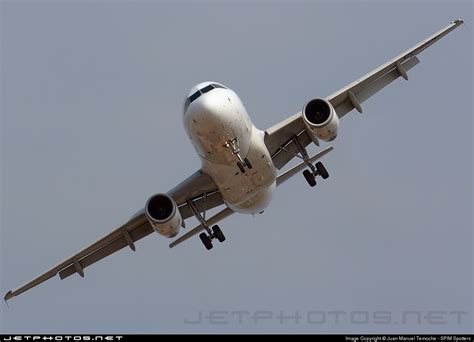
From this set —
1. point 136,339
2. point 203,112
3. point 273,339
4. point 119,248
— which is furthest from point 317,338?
point 119,248

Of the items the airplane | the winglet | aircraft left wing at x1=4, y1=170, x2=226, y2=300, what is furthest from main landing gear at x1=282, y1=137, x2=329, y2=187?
the winglet

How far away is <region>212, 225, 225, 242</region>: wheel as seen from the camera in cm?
4756

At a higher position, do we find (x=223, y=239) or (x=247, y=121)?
(x=247, y=121)

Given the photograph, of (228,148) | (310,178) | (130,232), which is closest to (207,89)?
(228,148)

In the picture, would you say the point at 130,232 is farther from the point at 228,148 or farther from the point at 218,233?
the point at 228,148

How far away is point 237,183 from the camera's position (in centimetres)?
4503

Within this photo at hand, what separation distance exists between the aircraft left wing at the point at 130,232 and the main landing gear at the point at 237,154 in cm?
240

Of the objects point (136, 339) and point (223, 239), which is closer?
point (136, 339)

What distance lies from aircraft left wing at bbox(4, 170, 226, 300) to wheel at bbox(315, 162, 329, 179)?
13.1 ft

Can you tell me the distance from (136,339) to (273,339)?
14.9 ft

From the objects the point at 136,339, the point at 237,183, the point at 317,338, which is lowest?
the point at 317,338

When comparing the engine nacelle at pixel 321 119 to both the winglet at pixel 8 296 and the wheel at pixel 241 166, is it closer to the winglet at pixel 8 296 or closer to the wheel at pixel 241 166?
the wheel at pixel 241 166

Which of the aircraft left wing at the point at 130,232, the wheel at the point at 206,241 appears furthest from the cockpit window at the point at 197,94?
the wheel at the point at 206,241

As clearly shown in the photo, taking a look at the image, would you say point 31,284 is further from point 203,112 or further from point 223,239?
point 203,112
